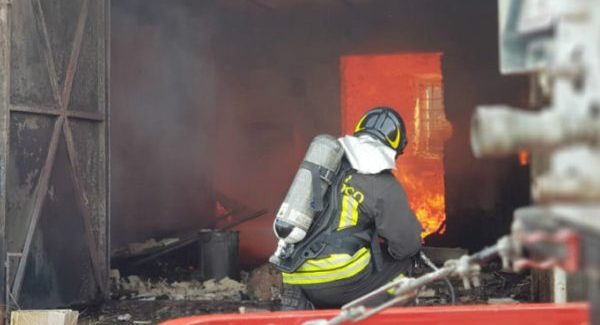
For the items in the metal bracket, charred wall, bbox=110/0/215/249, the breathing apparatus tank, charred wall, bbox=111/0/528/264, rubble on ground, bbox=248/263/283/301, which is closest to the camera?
the breathing apparatus tank

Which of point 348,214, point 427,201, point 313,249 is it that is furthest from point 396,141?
point 427,201

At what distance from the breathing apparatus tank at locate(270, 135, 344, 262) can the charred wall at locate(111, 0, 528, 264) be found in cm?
773

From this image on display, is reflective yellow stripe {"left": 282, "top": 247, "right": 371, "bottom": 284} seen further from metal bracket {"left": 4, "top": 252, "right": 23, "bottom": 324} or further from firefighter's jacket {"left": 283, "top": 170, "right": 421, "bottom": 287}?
metal bracket {"left": 4, "top": 252, "right": 23, "bottom": 324}

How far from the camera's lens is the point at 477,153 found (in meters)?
1.57

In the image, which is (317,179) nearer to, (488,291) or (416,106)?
(488,291)

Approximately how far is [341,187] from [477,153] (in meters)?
3.38

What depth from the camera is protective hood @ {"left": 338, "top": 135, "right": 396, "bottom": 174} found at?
4.93 meters

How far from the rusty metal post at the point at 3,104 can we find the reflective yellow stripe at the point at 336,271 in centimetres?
313

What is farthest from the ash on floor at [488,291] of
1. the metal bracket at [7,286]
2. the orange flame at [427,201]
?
the metal bracket at [7,286]

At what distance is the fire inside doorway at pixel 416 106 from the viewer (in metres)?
13.7

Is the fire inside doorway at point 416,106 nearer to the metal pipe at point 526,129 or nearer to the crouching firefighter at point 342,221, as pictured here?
the crouching firefighter at point 342,221

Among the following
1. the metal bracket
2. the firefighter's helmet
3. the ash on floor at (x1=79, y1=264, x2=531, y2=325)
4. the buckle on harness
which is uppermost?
the firefighter's helmet

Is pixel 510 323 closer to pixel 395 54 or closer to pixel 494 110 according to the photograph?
pixel 494 110

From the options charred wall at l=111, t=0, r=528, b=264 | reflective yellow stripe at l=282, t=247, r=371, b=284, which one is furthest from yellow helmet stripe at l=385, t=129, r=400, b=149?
charred wall at l=111, t=0, r=528, b=264
